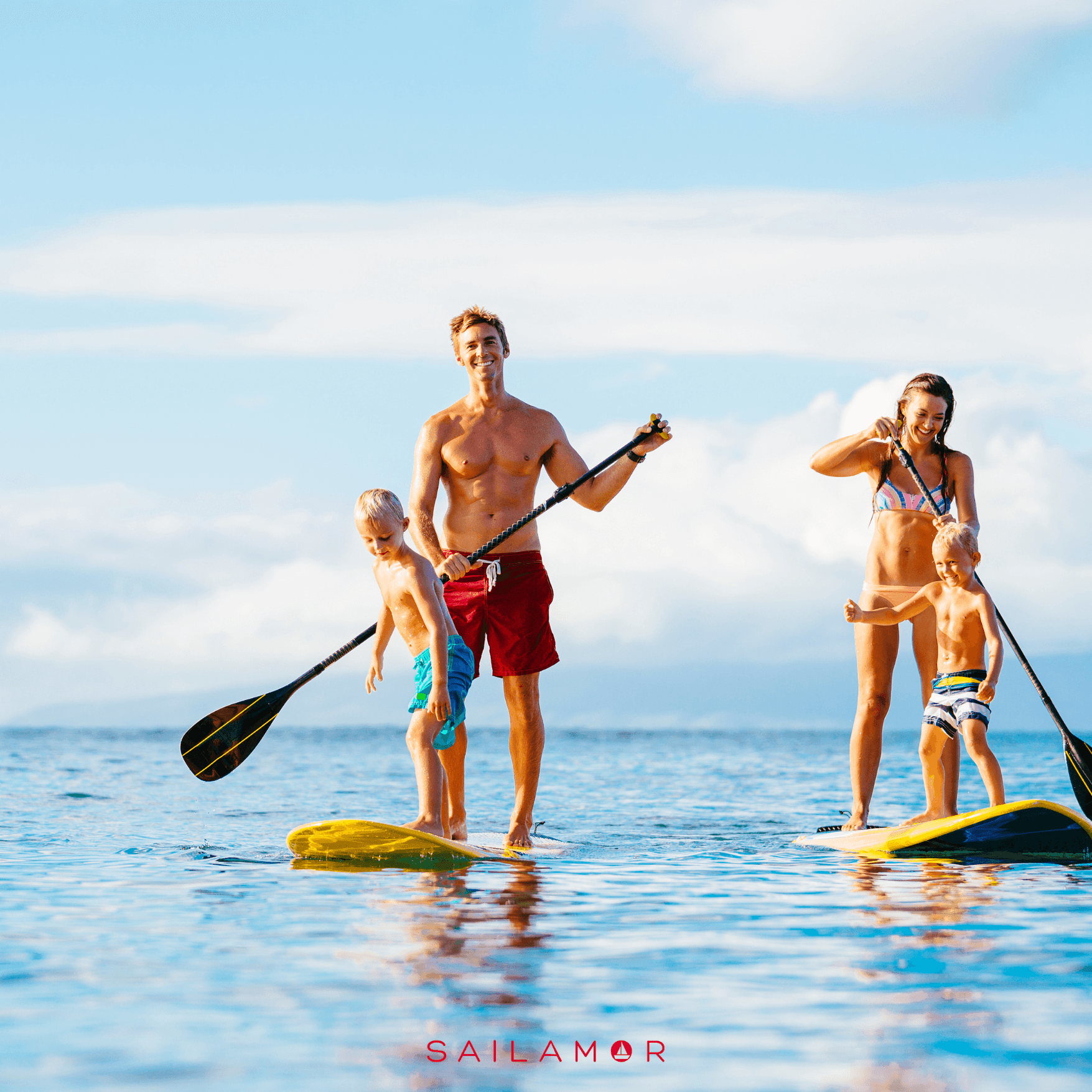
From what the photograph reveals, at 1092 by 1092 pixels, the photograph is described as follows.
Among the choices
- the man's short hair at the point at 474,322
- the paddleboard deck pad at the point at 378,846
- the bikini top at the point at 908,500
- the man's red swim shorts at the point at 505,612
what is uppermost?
the man's short hair at the point at 474,322

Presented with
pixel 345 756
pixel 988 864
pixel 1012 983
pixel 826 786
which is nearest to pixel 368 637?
pixel 988 864

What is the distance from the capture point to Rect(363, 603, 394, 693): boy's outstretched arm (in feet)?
23.6

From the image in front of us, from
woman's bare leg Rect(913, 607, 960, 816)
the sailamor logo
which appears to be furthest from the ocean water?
woman's bare leg Rect(913, 607, 960, 816)

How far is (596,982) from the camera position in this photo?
4336 millimetres

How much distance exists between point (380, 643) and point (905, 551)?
10.1 feet

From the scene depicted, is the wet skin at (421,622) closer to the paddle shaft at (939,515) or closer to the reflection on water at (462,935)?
the reflection on water at (462,935)

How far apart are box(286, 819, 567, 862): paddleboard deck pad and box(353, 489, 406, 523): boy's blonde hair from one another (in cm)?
156

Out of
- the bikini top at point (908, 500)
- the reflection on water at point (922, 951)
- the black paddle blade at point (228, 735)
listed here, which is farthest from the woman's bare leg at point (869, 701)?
the black paddle blade at point (228, 735)

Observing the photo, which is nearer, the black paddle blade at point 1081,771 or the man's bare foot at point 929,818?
the man's bare foot at point 929,818

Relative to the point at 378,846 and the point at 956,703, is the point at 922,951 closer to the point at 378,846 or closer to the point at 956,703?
the point at 956,703

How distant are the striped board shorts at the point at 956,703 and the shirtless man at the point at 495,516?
2083 mm

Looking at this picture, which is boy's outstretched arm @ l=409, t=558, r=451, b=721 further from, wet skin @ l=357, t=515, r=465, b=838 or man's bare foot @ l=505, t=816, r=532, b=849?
man's bare foot @ l=505, t=816, r=532, b=849

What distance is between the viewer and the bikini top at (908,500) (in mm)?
7969

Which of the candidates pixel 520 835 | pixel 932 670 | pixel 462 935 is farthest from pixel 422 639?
pixel 932 670
